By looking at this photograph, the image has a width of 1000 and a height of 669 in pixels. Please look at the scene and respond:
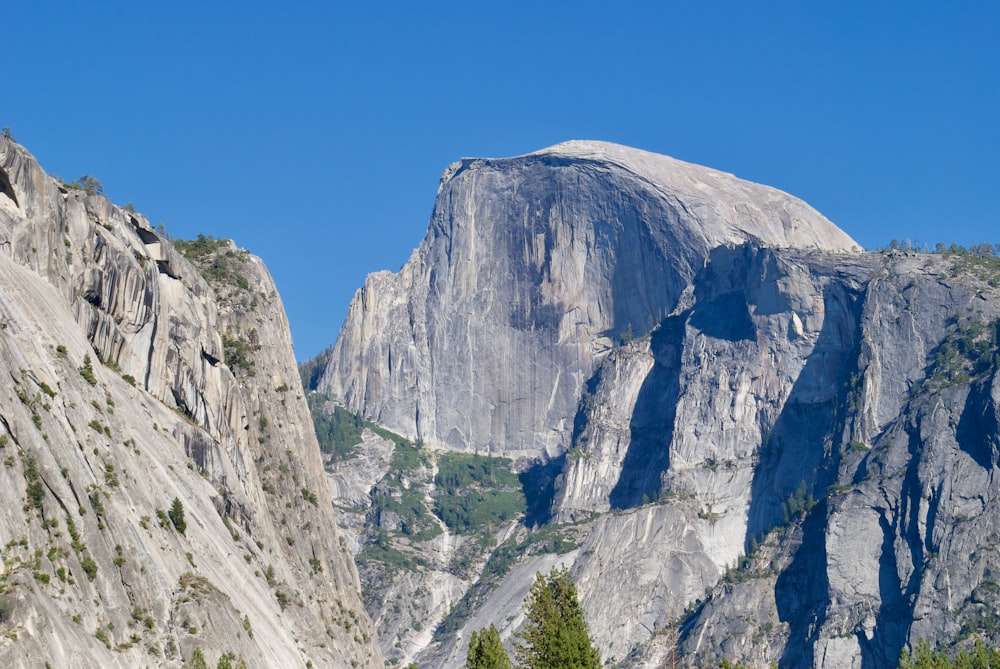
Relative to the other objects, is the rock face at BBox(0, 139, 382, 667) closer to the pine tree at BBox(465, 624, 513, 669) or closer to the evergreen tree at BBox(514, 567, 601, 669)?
the pine tree at BBox(465, 624, 513, 669)

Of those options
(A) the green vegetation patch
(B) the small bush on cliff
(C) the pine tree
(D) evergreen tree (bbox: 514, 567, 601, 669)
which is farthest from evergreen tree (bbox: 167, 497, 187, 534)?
(A) the green vegetation patch

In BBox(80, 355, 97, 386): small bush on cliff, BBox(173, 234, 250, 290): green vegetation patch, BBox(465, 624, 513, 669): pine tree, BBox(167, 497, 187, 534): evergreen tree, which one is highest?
BBox(173, 234, 250, 290): green vegetation patch

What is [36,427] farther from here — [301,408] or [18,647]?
[301,408]

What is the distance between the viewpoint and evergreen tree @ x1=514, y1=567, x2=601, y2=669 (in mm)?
97125

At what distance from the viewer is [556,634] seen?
323ft

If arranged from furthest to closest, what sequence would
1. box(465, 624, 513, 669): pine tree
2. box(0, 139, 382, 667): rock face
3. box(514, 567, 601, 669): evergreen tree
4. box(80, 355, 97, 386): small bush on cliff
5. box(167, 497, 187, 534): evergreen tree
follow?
box(167, 497, 187, 534): evergreen tree
box(80, 355, 97, 386): small bush on cliff
box(465, 624, 513, 669): pine tree
box(514, 567, 601, 669): evergreen tree
box(0, 139, 382, 667): rock face

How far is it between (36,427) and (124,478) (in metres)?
11.3

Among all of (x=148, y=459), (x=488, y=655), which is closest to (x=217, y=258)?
(x=148, y=459)

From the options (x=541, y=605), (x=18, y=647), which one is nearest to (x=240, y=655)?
(x=541, y=605)

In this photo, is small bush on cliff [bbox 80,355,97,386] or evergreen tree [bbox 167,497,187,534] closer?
small bush on cliff [bbox 80,355,97,386]

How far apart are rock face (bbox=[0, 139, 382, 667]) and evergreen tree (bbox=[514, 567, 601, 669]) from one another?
15629mm

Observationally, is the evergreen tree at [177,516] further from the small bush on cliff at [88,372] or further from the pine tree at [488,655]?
the pine tree at [488,655]

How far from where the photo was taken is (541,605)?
103 metres

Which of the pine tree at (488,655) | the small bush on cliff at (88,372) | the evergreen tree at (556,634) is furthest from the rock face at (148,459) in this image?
the evergreen tree at (556,634)
